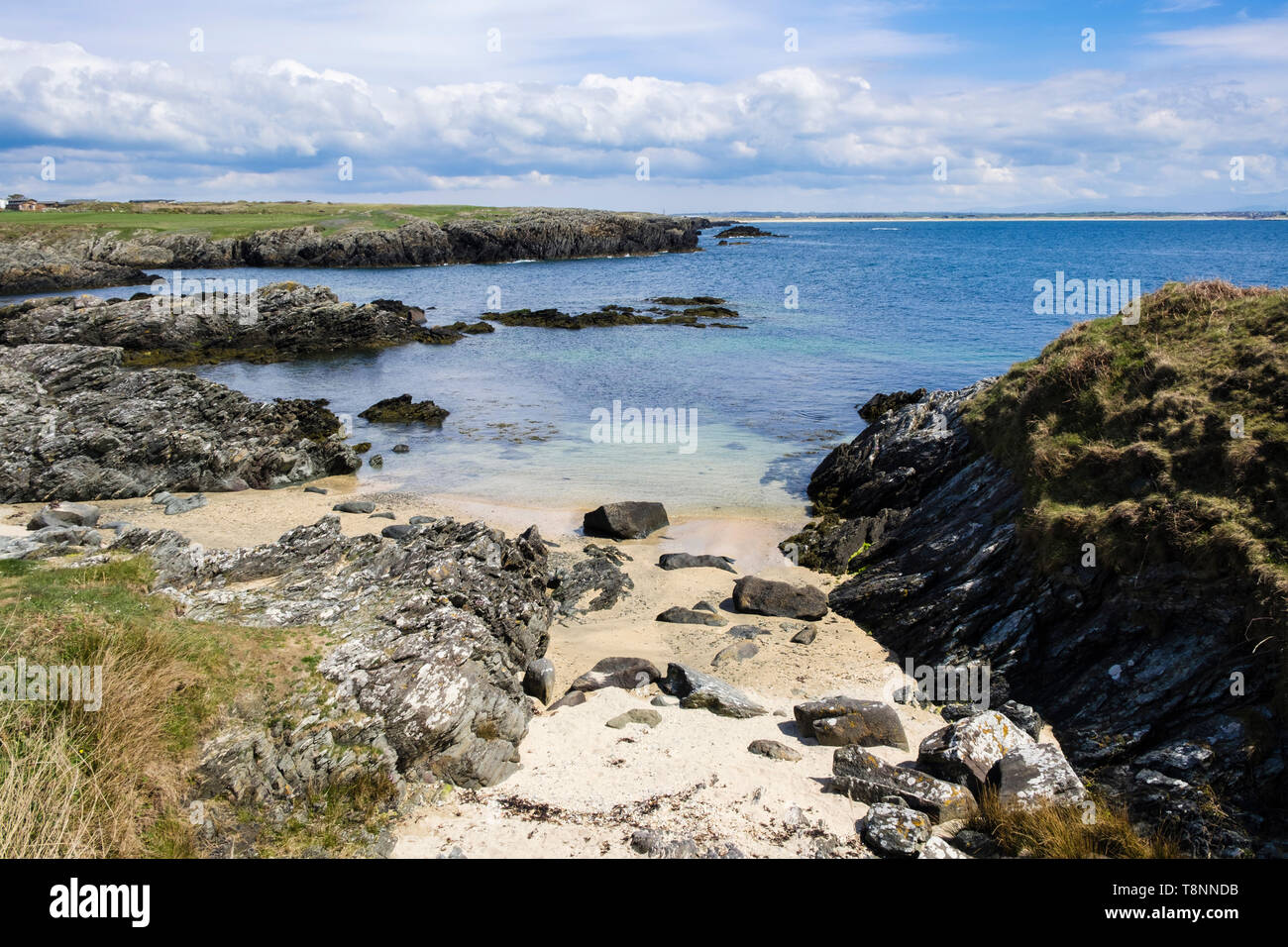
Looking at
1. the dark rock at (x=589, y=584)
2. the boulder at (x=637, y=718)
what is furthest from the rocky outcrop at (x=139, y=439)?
the boulder at (x=637, y=718)

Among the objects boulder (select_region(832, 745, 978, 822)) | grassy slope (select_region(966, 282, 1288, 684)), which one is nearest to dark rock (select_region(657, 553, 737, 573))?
grassy slope (select_region(966, 282, 1288, 684))

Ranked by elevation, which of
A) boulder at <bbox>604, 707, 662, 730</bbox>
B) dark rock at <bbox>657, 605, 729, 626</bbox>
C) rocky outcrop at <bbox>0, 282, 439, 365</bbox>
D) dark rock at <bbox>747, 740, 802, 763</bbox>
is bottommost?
dark rock at <bbox>747, 740, 802, 763</bbox>

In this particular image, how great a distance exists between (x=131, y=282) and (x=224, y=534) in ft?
231

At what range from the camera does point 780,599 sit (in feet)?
49.1

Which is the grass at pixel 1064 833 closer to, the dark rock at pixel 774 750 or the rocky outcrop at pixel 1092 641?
the rocky outcrop at pixel 1092 641

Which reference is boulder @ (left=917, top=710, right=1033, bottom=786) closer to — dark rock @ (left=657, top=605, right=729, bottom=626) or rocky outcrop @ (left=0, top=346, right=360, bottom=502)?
dark rock @ (left=657, top=605, right=729, bottom=626)

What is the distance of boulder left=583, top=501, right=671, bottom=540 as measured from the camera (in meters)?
18.9

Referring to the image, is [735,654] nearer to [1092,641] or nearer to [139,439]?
[1092,641]

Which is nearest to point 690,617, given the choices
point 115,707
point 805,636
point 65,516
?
point 805,636

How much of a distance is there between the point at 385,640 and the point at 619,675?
12.4 feet

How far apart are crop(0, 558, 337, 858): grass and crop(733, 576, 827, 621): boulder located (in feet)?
26.4

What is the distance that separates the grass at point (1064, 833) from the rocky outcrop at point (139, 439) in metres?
20.6

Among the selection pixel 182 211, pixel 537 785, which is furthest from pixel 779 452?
pixel 182 211
